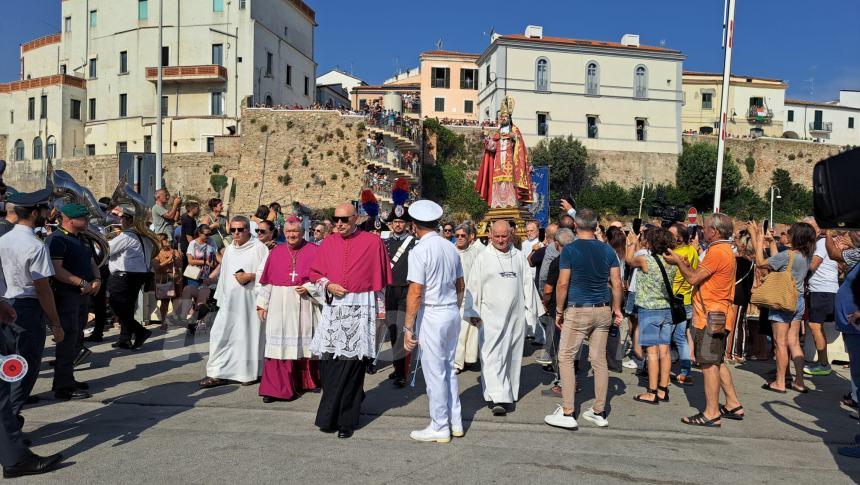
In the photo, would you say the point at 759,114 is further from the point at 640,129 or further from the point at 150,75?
the point at 150,75

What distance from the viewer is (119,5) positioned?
50219 mm

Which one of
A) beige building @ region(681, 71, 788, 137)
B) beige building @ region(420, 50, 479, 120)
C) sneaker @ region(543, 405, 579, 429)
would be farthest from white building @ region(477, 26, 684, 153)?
sneaker @ region(543, 405, 579, 429)

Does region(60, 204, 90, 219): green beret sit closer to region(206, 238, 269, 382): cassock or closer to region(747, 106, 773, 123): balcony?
region(206, 238, 269, 382): cassock

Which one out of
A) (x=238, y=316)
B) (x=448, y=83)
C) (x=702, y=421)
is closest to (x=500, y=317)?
(x=702, y=421)

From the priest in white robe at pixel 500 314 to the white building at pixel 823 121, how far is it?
2679 inches

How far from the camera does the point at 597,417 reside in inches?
254

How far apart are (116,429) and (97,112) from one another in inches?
2024

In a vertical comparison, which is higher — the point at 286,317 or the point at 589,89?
the point at 589,89

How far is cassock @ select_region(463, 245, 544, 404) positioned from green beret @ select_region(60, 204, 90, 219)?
4170mm

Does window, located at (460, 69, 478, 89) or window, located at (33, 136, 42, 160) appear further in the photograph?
window, located at (460, 69, 478, 89)

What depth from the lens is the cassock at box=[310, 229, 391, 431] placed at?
6035 mm

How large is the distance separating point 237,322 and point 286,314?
39.0 inches

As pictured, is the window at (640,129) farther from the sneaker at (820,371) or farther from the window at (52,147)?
the sneaker at (820,371)

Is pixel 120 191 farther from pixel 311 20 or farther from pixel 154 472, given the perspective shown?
pixel 311 20
